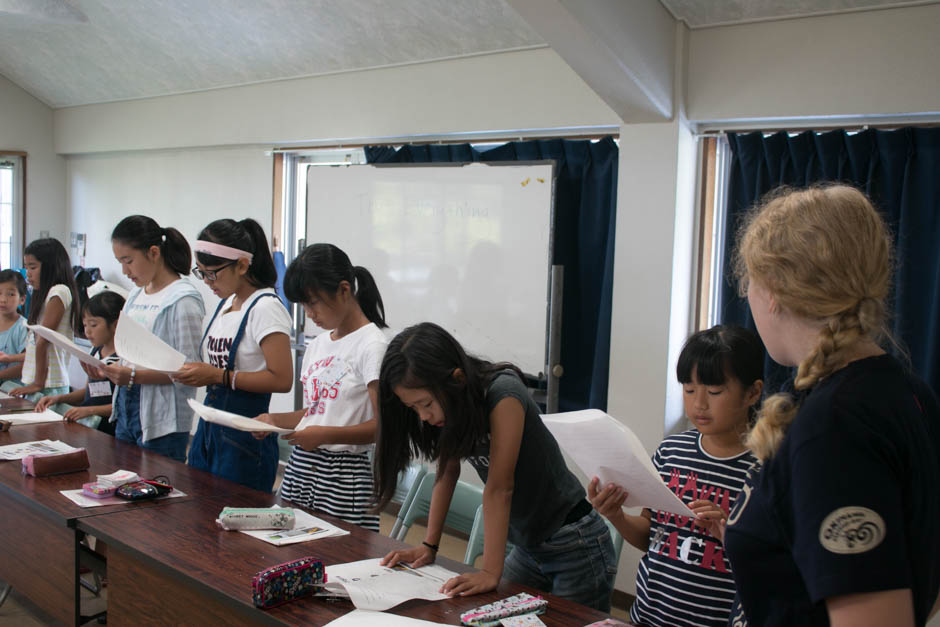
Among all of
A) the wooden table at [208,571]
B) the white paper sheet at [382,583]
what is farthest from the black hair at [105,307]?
the white paper sheet at [382,583]

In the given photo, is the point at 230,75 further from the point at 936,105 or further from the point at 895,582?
the point at 895,582

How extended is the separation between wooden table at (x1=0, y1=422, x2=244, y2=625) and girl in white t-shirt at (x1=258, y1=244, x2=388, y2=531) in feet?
1.03

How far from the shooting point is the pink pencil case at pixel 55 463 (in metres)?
2.38

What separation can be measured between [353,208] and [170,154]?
7.59 ft

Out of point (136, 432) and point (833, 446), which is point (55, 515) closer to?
point (136, 432)

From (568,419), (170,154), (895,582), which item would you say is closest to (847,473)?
(895,582)

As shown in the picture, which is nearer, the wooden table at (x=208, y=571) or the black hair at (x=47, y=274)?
the wooden table at (x=208, y=571)

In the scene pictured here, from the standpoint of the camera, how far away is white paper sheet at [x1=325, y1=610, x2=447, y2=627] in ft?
Result: 4.70

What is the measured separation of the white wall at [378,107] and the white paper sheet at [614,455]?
2.45 m

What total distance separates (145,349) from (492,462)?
144cm

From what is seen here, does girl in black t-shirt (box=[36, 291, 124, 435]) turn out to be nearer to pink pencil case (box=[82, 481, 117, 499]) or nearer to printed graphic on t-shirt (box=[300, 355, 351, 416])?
pink pencil case (box=[82, 481, 117, 499])

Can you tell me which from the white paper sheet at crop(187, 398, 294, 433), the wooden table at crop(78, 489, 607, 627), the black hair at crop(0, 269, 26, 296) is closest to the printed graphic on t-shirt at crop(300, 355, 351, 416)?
the white paper sheet at crop(187, 398, 294, 433)

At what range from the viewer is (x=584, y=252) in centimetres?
384

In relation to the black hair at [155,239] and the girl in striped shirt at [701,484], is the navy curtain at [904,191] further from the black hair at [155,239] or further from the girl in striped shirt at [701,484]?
the black hair at [155,239]
